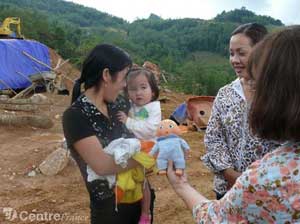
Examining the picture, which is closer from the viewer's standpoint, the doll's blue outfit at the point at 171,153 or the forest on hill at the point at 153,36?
the doll's blue outfit at the point at 171,153

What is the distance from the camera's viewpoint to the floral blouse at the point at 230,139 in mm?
1879

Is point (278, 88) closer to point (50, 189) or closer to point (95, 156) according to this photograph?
point (95, 156)

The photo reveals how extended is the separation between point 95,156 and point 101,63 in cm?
39

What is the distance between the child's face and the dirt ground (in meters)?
2.24

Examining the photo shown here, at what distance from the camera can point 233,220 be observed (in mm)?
1155

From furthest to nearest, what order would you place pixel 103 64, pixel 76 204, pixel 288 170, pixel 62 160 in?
1. pixel 62 160
2. pixel 76 204
3. pixel 103 64
4. pixel 288 170

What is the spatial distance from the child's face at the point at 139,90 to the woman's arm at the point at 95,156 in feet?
1.54

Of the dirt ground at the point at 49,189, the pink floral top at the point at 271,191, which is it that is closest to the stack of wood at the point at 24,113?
the dirt ground at the point at 49,189

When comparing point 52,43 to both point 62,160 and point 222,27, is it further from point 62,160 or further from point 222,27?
point 222,27

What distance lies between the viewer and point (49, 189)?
4.92 metres

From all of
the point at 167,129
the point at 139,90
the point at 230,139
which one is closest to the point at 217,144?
the point at 230,139

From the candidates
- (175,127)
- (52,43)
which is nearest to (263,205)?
(175,127)

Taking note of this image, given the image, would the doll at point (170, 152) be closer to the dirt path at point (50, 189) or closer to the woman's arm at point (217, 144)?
the woman's arm at point (217, 144)

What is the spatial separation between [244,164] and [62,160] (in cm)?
389
